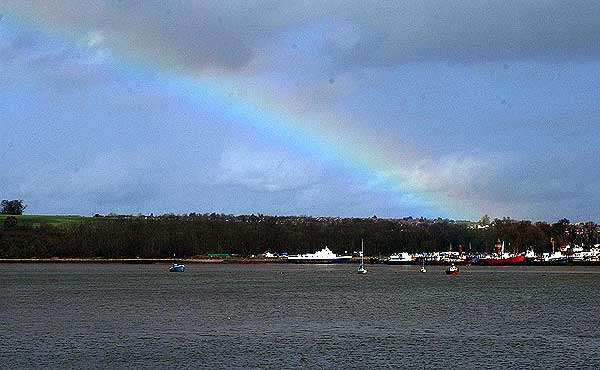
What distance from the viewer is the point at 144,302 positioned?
4134 inches

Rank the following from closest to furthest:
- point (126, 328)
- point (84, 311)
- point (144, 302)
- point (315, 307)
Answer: point (126, 328) → point (84, 311) → point (315, 307) → point (144, 302)

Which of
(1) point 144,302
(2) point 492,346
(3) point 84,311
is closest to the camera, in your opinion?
(2) point 492,346

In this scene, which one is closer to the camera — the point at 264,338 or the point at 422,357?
the point at 422,357

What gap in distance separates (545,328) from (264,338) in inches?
900

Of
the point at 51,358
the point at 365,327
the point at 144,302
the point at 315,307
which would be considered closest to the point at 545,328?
the point at 365,327

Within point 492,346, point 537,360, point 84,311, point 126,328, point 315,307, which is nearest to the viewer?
point 537,360

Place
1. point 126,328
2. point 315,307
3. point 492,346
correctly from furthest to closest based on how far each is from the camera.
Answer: point 315,307, point 126,328, point 492,346

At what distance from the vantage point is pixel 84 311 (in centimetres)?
9081

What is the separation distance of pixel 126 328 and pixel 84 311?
19169 millimetres

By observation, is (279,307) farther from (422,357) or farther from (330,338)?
(422,357)

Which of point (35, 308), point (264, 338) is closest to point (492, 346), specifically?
point (264, 338)

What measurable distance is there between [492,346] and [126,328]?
2807cm

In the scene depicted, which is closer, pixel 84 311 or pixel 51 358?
pixel 51 358

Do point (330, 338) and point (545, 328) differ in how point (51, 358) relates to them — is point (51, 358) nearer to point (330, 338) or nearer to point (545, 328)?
point (330, 338)
